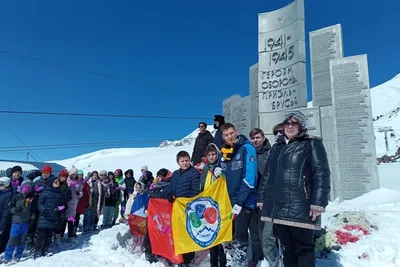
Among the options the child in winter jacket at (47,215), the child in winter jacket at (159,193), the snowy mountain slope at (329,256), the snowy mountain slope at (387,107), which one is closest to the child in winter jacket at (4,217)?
the child in winter jacket at (47,215)

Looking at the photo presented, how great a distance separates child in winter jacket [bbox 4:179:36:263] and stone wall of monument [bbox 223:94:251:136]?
849 centimetres

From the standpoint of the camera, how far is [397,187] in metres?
11.4

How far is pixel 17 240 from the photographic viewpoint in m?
5.33

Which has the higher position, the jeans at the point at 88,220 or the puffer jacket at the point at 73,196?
the puffer jacket at the point at 73,196

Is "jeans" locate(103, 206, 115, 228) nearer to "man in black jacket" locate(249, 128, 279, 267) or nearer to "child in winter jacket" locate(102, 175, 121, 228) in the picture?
"child in winter jacket" locate(102, 175, 121, 228)

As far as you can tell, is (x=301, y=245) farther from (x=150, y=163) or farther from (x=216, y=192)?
(x=150, y=163)

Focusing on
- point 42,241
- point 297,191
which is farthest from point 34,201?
point 297,191

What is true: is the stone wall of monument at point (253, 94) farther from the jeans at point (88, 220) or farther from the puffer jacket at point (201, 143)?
the jeans at point (88, 220)

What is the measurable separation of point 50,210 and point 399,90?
5314 inches

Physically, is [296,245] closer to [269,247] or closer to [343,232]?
[269,247]

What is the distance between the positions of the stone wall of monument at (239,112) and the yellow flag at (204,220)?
8.34 m

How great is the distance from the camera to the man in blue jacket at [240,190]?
3.30 metres

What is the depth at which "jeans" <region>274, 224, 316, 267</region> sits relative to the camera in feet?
8.41

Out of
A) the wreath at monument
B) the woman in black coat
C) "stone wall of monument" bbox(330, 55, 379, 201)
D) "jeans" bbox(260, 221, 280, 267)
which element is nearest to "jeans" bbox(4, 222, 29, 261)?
"jeans" bbox(260, 221, 280, 267)
